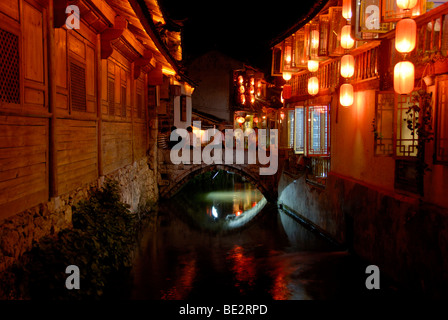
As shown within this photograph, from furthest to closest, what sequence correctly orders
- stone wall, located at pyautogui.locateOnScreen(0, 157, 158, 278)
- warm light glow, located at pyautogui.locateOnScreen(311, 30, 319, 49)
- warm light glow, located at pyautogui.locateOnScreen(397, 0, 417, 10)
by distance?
warm light glow, located at pyautogui.locateOnScreen(311, 30, 319, 49)
warm light glow, located at pyautogui.locateOnScreen(397, 0, 417, 10)
stone wall, located at pyautogui.locateOnScreen(0, 157, 158, 278)

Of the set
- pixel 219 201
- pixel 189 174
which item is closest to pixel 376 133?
pixel 189 174

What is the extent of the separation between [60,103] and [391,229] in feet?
30.0

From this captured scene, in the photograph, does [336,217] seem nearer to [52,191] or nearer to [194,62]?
[52,191]

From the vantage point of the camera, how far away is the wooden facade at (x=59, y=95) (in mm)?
6105

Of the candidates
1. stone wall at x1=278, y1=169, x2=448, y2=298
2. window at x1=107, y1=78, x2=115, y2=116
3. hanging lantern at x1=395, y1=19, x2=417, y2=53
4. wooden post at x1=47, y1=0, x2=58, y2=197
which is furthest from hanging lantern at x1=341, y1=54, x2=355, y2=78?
wooden post at x1=47, y1=0, x2=58, y2=197

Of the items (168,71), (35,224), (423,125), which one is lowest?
(35,224)

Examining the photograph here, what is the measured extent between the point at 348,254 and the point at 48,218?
10702mm

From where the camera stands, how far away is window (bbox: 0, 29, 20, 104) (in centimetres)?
589

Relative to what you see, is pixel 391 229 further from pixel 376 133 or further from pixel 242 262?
pixel 242 262

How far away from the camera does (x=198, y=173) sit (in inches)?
1062

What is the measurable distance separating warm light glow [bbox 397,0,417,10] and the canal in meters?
7.05

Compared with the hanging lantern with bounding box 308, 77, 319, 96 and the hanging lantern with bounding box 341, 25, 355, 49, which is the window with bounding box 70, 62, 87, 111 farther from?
the hanging lantern with bounding box 308, 77, 319, 96

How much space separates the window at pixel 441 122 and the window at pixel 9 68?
326 inches
